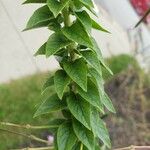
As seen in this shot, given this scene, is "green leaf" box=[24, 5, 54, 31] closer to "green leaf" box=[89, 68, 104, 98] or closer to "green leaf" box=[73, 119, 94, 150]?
"green leaf" box=[89, 68, 104, 98]

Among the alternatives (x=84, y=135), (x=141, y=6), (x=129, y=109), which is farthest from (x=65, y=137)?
(x=141, y=6)

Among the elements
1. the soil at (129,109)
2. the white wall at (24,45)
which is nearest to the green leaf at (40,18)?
the white wall at (24,45)

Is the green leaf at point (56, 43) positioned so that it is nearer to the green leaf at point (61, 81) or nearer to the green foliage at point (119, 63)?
the green leaf at point (61, 81)

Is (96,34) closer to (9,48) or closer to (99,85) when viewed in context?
A: (9,48)

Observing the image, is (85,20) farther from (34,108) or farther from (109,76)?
(109,76)

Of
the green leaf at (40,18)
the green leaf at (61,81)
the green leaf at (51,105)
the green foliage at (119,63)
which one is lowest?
the green foliage at (119,63)

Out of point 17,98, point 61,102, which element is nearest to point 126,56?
point 17,98

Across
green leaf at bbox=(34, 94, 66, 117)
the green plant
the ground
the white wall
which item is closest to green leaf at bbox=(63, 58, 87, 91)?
the green plant
